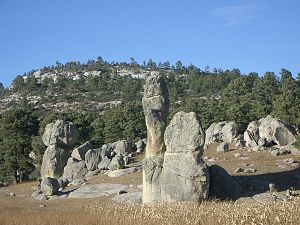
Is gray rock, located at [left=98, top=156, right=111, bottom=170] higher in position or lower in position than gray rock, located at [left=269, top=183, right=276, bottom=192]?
higher

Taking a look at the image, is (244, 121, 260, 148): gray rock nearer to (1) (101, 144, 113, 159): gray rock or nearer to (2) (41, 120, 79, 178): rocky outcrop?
(1) (101, 144, 113, 159): gray rock

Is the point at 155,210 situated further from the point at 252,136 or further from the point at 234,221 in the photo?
the point at 252,136

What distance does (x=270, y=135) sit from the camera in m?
40.8

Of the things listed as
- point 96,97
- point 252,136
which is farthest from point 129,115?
point 96,97

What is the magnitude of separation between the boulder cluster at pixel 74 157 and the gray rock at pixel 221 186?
46.2ft

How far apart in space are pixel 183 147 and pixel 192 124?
1.42 metres

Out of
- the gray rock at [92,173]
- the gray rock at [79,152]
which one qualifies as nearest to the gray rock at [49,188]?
the gray rock at [92,173]

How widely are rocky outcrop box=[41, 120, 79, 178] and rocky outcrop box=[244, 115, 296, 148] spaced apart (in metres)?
17.8

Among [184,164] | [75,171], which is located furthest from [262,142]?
[75,171]

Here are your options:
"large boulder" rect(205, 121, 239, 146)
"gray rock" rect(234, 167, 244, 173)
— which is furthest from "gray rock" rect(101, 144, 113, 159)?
"gray rock" rect(234, 167, 244, 173)

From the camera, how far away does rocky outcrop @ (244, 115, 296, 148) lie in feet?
131

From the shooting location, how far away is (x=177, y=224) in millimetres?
12852

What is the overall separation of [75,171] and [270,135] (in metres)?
17.9

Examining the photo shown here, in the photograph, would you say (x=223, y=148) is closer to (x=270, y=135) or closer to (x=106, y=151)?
(x=270, y=135)
